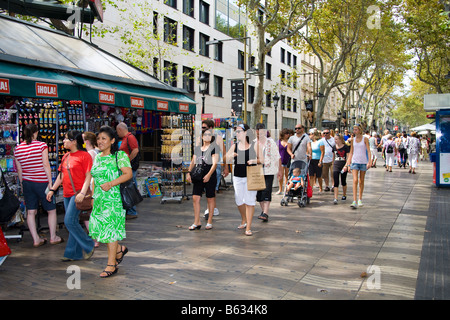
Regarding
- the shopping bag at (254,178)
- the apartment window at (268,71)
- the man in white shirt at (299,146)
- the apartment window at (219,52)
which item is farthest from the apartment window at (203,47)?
the shopping bag at (254,178)

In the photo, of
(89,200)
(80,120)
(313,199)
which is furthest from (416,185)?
(89,200)

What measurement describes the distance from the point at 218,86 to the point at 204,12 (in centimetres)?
576

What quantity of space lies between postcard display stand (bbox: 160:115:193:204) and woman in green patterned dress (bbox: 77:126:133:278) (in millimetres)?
5519

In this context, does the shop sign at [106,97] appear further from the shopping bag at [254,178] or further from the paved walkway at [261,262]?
the shopping bag at [254,178]

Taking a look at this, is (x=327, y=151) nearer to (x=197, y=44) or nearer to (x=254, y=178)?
(x=254, y=178)

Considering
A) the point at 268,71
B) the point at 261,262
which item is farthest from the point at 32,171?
the point at 268,71

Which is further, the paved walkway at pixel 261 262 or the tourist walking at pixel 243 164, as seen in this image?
the tourist walking at pixel 243 164

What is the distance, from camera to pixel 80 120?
9.51m

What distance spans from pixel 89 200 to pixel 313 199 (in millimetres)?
7084

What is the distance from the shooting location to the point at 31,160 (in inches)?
250

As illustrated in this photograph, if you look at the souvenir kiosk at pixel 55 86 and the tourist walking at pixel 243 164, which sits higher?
the souvenir kiosk at pixel 55 86

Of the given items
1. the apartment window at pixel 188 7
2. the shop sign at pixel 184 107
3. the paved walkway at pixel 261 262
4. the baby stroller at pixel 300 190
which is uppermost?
the apartment window at pixel 188 7

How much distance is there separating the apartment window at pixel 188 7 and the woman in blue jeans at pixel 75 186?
25866mm

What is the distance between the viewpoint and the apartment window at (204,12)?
3147 centimetres
